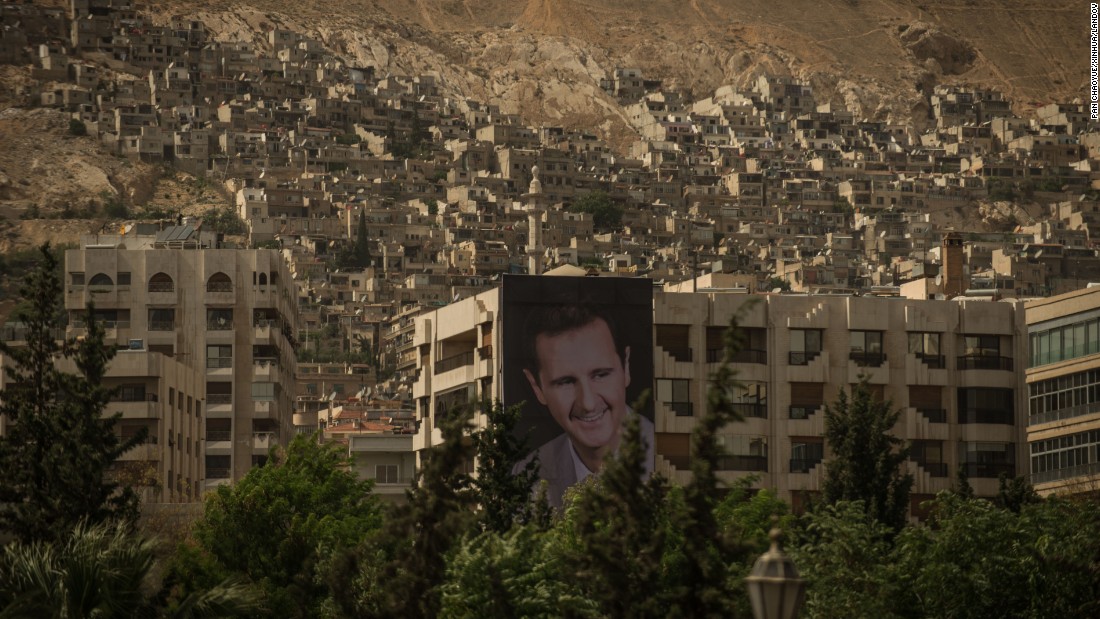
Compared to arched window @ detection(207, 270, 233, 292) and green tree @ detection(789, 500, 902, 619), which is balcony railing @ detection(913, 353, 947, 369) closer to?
green tree @ detection(789, 500, 902, 619)

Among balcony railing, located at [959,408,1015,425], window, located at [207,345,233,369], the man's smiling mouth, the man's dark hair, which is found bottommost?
the man's smiling mouth

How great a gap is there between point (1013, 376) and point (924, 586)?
106 ft

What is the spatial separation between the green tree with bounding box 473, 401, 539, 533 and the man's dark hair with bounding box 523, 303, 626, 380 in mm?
19709

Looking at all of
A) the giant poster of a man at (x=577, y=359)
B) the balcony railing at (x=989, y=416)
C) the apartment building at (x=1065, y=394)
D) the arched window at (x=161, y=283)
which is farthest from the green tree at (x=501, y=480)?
the arched window at (x=161, y=283)

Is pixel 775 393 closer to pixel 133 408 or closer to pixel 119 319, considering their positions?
pixel 133 408

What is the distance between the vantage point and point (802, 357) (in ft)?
238

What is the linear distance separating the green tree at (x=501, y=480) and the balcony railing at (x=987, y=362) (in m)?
28.0

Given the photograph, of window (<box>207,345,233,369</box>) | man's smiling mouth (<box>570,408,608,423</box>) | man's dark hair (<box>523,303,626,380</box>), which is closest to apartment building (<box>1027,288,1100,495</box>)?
man's dark hair (<box>523,303,626,380</box>)

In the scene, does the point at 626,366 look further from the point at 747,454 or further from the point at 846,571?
the point at 846,571

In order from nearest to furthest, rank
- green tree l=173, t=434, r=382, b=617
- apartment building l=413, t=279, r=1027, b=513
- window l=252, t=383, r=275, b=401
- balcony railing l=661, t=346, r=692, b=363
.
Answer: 1. green tree l=173, t=434, r=382, b=617
2. apartment building l=413, t=279, r=1027, b=513
3. balcony railing l=661, t=346, r=692, b=363
4. window l=252, t=383, r=275, b=401

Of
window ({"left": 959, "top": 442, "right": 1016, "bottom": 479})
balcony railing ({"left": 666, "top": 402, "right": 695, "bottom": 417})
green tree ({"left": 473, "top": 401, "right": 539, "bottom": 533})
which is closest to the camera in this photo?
green tree ({"left": 473, "top": 401, "right": 539, "bottom": 533})

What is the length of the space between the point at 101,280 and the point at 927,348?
40.0m

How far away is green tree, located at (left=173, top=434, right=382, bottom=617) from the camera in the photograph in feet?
167

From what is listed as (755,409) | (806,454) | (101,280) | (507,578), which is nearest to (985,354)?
(806,454)
